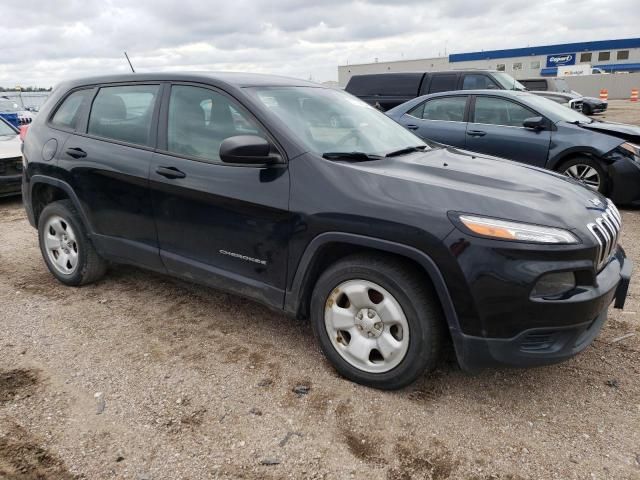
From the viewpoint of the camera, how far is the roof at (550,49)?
60.5 m

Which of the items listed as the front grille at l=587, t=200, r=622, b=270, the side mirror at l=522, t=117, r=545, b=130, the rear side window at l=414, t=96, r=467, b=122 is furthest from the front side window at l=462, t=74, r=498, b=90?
the front grille at l=587, t=200, r=622, b=270

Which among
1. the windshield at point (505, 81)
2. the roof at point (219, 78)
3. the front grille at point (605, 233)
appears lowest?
the front grille at point (605, 233)

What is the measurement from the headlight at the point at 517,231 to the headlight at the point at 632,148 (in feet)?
15.9

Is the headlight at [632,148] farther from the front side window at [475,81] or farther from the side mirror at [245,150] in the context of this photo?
the side mirror at [245,150]

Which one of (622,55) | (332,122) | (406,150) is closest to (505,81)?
(406,150)

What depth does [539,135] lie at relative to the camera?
6668 mm

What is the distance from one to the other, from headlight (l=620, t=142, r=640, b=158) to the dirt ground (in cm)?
333

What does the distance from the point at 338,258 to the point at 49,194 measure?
2826 millimetres

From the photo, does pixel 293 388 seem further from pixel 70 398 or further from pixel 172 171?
pixel 172 171

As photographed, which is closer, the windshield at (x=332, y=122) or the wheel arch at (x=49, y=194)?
the windshield at (x=332, y=122)

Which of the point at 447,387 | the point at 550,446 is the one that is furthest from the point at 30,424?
the point at 550,446

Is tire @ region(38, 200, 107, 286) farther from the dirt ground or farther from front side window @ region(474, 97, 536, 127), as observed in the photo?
front side window @ region(474, 97, 536, 127)

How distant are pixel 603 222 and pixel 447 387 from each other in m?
1.22

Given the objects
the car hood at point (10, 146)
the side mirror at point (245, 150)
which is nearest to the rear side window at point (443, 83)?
the car hood at point (10, 146)
